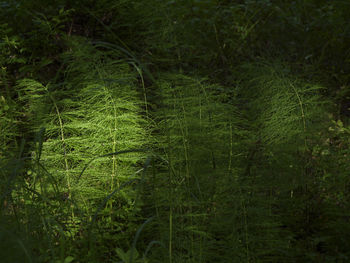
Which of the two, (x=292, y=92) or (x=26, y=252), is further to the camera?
(x=292, y=92)

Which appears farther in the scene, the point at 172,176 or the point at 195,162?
the point at 195,162

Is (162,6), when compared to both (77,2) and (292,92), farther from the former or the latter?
(77,2)

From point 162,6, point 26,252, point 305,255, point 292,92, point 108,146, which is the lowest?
point 305,255

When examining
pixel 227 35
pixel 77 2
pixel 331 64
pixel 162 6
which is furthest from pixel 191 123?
pixel 331 64

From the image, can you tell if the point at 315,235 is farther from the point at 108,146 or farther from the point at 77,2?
the point at 77,2

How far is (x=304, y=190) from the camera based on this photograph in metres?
2.75

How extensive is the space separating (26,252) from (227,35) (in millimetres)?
4555

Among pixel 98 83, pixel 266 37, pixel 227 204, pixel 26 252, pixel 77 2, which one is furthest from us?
pixel 266 37

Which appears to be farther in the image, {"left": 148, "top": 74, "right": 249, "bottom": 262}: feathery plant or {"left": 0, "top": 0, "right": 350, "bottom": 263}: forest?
{"left": 148, "top": 74, "right": 249, "bottom": 262}: feathery plant

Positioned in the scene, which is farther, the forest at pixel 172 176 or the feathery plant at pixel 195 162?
the feathery plant at pixel 195 162

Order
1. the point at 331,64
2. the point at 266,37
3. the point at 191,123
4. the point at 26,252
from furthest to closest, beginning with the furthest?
the point at 266,37 → the point at 331,64 → the point at 191,123 → the point at 26,252

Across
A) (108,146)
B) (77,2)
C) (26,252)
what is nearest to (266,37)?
(77,2)

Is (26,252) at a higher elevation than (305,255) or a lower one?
higher

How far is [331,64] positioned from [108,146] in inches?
145
